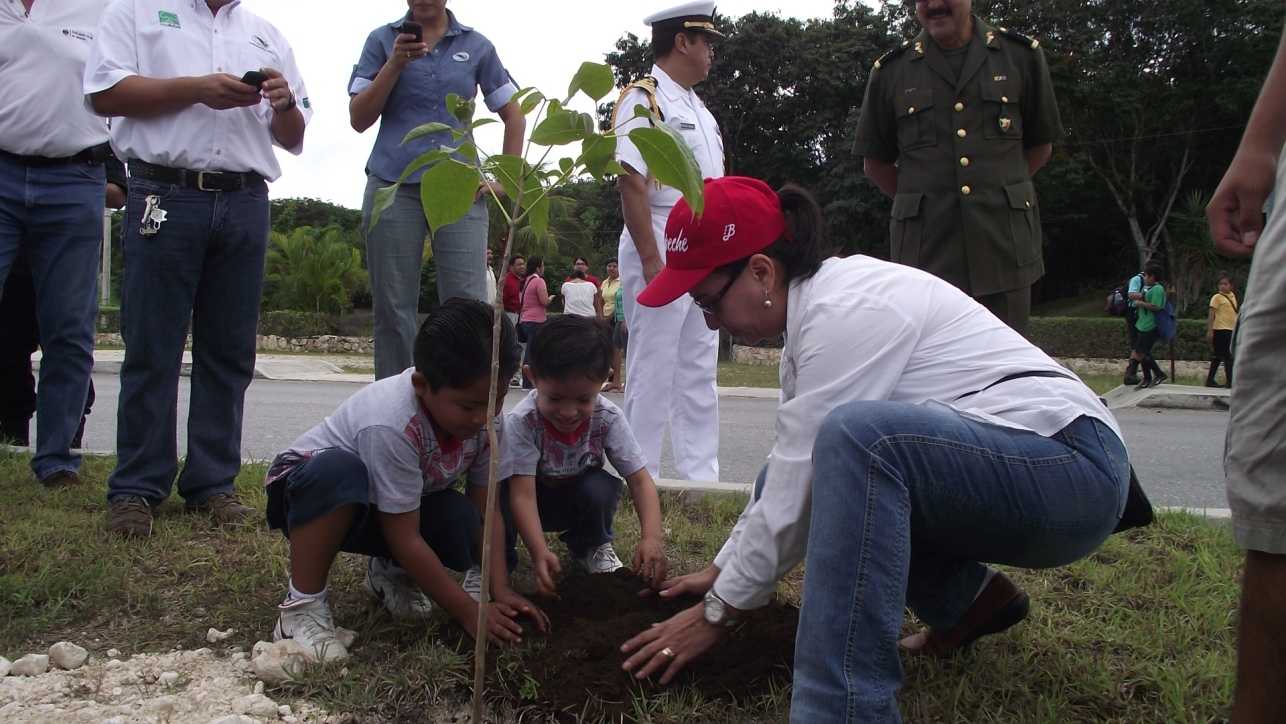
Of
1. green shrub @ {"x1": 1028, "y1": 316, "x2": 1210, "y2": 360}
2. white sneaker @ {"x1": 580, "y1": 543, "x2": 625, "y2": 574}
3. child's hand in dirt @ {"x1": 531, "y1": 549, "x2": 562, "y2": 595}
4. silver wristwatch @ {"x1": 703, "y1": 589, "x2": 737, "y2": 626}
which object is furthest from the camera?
green shrub @ {"x1": 1028, "y1": 316, "x2": 1210, "y2": 360}

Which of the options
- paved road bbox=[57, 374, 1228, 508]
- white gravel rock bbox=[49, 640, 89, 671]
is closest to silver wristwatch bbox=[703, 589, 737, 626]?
white gravel rock bbox=[49, 640, 89, 671]

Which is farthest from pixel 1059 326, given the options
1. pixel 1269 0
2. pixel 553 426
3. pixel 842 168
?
pixel 553 426

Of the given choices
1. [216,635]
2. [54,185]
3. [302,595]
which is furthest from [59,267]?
[302,595]

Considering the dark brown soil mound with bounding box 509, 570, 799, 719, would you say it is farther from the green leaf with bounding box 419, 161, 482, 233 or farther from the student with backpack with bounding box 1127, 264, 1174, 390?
the student with backpack with bounding box 1127, 264, 1174, 390

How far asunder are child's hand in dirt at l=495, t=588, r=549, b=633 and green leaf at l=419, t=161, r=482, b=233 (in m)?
1.34

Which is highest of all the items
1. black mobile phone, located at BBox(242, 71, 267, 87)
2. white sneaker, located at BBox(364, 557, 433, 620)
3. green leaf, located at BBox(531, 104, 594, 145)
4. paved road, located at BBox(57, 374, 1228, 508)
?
black mobile phone, located at BBox(242, 71, 267, 87)

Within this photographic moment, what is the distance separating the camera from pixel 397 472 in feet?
8.07

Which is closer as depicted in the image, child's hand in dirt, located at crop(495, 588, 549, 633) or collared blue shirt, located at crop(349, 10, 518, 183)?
child's hand in dirt, located at crop(495, 588, 549, 633)

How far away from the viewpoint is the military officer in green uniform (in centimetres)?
379

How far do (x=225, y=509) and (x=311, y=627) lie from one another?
1.19 meters

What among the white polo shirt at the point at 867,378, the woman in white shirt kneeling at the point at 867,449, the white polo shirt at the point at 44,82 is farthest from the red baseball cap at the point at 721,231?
the white polo shirt at the point at 44,82

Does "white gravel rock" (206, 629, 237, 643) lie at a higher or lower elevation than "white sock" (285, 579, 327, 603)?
lower

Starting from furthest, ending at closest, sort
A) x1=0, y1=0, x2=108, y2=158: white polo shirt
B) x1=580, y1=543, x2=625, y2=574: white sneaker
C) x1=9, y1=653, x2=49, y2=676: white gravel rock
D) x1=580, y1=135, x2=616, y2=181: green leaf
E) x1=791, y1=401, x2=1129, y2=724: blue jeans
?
x1=0, y1=0, x2=108, y2=158: white polo shirt < x1=580, y1=543, x2=625, y2=574: white sneaker < x1=9, y1=653, x2=49, y2=676: white gravel rock < x1=791, y1=401, x2=1129, y2=724: blue jeans < x1=580, y1=135, x2=616, y2=181: green leaf

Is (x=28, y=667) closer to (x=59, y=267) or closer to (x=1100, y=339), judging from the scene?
(x=59, y=267)
